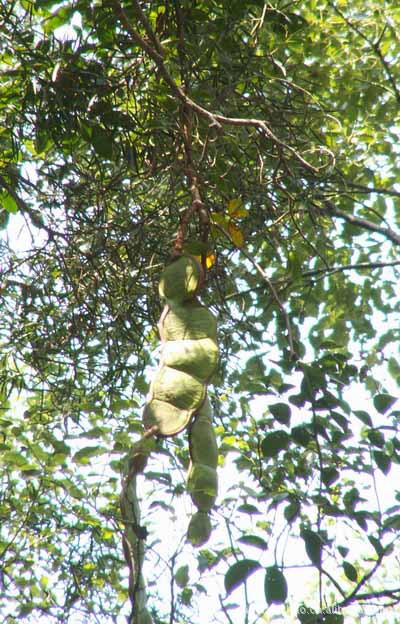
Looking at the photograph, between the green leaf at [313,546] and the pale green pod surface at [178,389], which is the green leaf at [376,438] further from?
the pale green pod surface at [178,389]

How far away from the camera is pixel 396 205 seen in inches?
129

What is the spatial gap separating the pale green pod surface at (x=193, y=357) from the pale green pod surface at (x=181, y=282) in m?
0.10

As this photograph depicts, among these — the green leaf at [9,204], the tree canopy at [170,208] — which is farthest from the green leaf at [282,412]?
the green leaf at [9,204]

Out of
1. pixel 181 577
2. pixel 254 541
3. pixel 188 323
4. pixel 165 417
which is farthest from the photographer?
pixel 181 577

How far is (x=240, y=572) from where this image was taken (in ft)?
4.15

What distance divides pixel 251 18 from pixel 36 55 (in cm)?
52

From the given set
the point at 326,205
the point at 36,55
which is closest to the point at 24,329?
the point at 36,55

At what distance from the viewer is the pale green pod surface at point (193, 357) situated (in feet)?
3.93

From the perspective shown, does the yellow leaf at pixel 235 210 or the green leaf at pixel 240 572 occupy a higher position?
the yellow leaf at pixel 235 210

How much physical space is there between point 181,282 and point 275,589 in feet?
1.82

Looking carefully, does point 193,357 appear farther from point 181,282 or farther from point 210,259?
point 210,259

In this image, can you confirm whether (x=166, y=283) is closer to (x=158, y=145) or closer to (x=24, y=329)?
(x=158, y=145)

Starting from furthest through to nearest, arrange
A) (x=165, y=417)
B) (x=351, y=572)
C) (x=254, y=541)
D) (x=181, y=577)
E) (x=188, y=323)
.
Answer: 1. (x=181, y=577)
2. (x=351, y=572)
3. (x=254, y=541)
4. (x=188, y=323)
5. (x=165, y=417)

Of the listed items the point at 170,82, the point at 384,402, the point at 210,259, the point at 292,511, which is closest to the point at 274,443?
the point at 292,511
